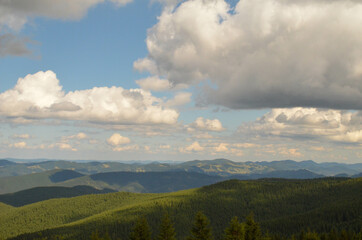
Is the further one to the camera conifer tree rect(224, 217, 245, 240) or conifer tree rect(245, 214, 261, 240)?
conifer tree rect(245, 214, 261, 240)

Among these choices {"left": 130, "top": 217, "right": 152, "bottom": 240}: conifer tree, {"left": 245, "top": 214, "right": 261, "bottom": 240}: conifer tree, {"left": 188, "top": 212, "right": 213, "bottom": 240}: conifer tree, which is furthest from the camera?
{"left": 245, "top": 214, "right": 261, "bottom": 240}: conifer tree

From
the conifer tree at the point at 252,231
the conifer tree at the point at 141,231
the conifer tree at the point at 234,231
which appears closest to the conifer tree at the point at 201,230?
the conifer tree at the point at 234,231

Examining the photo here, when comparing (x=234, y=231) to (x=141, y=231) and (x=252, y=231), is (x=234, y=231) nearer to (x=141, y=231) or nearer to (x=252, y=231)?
(x=252, y=231)

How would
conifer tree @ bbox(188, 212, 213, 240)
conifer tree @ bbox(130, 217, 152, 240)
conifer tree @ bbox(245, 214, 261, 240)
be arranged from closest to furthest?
conifer tree @ bbox(188, 212, 213, 240), conifer tree @ bbox(130, 217, 152, 240), conifer tree @ bbox(245, 214, 261, 240)

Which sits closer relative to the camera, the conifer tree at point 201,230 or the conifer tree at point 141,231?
the conifer tree at point 201,230

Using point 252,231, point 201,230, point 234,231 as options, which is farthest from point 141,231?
point 252,231

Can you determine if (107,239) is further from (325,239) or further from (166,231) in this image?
(325,239)

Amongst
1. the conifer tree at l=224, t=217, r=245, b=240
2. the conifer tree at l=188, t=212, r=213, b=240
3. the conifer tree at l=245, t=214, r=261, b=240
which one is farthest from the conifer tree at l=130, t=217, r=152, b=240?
the conifer tree at l=245, t=214, r=261, b=240

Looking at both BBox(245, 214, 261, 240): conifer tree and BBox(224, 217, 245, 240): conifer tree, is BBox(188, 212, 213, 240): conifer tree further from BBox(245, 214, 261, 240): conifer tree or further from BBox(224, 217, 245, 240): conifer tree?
BBox(245, 214, 261, 240): conifer tree

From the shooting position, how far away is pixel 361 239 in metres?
96.1

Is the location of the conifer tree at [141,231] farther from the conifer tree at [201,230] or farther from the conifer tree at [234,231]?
the conifer tree at [234,231]

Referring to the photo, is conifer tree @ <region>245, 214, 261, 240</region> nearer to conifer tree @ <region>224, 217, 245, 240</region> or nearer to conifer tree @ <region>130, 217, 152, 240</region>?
conifer tree @ <region>224, 217, 245, 240</region>

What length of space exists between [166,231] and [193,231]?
581 cm

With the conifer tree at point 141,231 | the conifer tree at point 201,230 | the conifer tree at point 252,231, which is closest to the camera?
the conifer tree at point 201,230
